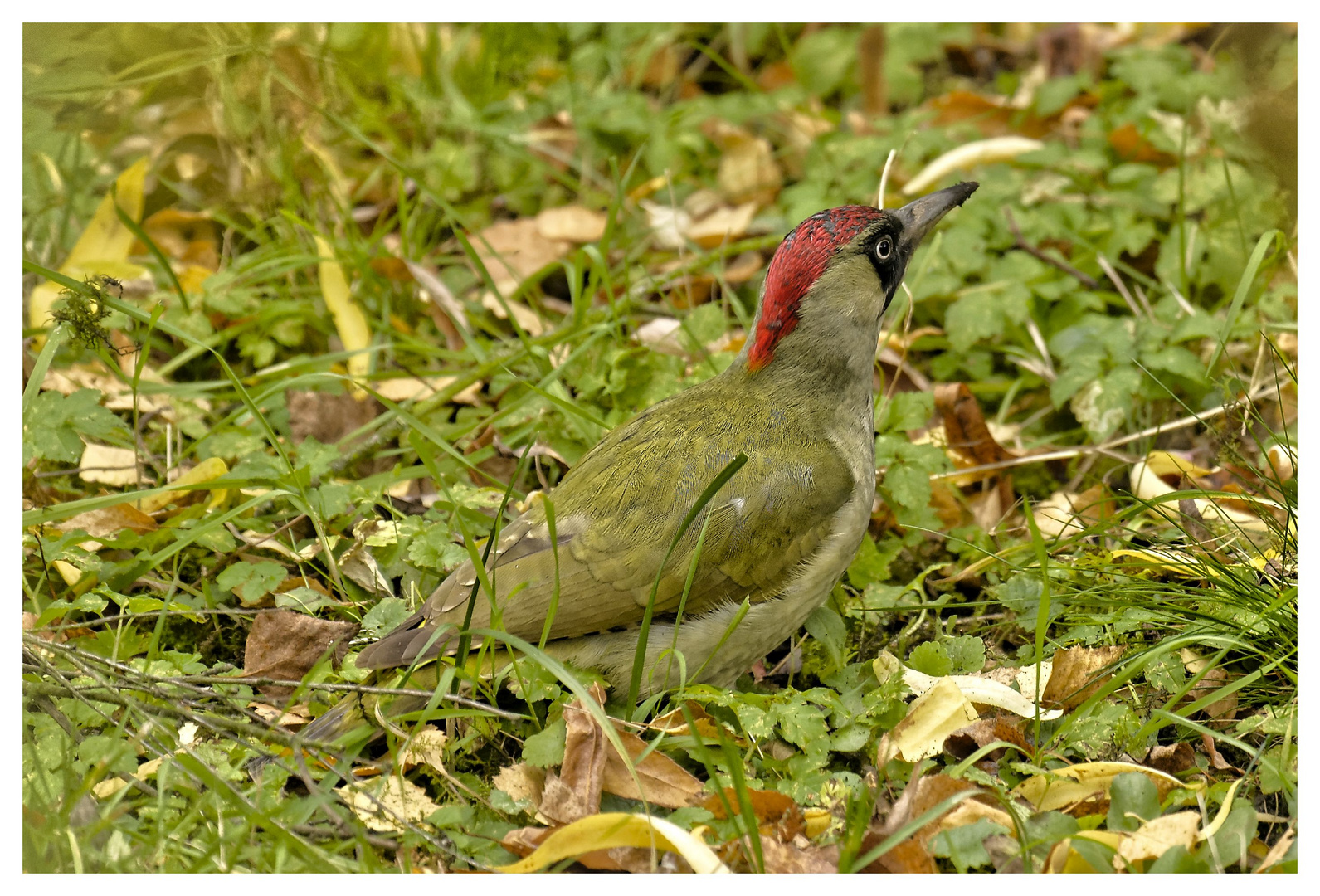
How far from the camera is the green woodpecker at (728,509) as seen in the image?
3520mm

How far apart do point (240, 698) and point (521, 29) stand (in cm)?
439

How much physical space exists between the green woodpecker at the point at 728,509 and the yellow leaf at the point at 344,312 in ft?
5.71

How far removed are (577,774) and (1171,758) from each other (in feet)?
5.33

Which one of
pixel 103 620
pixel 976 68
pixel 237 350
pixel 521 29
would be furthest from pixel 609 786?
pixel 976 68

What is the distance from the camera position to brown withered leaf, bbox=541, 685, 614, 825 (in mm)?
3166

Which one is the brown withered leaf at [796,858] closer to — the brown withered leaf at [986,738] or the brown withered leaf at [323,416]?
the brown withered leaf at [986,738]

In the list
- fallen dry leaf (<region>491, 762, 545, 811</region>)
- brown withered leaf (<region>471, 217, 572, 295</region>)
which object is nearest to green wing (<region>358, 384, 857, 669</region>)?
fallen dry leaf (<region>491, 762, 545, 811</region>)

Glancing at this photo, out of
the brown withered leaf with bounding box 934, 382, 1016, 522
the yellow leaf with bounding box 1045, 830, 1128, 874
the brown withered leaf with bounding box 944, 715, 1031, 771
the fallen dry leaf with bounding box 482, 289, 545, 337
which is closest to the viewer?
the yellow leaf with bounding box 1045, 830, 1128, 874

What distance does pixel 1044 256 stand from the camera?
18.2 ft

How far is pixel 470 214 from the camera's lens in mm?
6055

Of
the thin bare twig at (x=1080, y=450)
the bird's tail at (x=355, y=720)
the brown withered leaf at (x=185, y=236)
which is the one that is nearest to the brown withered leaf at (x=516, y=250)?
the brown withered leaf at (x=185, y=236)

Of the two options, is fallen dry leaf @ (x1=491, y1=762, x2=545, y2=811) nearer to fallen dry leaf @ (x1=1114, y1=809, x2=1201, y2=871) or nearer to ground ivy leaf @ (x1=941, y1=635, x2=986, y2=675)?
ground ivy leaf @ (x1=941, y1=635, x2=986, y2=675)

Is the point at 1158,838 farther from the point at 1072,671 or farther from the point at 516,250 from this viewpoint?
the point at 516,250

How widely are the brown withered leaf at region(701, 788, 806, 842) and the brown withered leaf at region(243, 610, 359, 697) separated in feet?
4.33
